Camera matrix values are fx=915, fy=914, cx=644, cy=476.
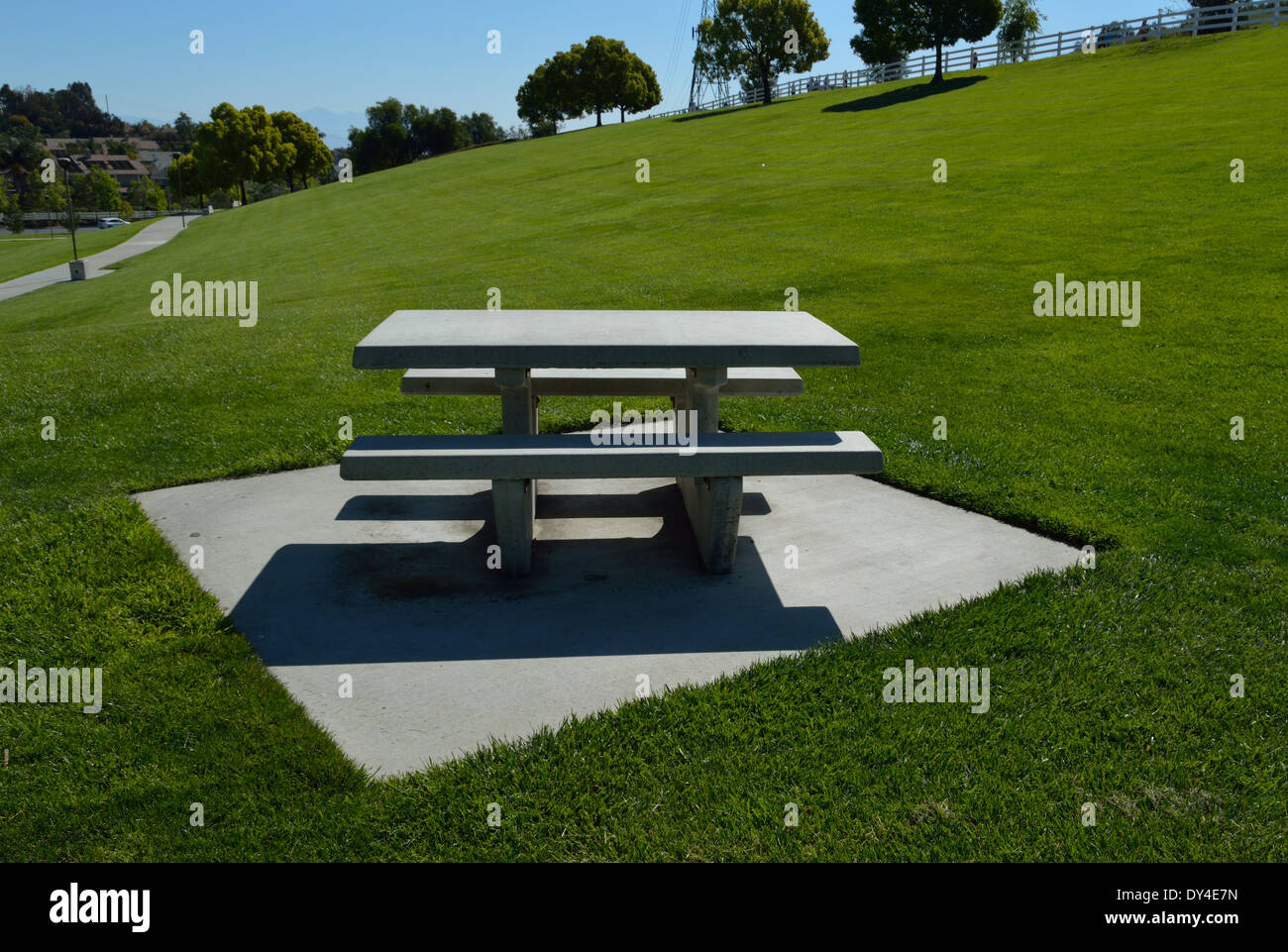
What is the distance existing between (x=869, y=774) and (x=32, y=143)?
531ft

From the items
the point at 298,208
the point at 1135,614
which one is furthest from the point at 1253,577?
the point at 298,208

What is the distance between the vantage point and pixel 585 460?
15.3ft

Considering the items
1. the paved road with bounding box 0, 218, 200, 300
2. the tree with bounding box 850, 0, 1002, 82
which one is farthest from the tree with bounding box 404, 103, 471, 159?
the tree with bounding box 850, 0, 1002, 82

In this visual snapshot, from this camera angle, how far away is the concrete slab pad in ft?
12.6

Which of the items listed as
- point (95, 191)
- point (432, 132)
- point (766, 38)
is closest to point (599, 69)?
point (766, 38)

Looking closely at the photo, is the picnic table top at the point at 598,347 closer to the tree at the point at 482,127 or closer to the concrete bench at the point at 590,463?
the concrete bench at the point at 590,463

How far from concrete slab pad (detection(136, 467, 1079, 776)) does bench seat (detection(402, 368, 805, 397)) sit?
69 centimetres

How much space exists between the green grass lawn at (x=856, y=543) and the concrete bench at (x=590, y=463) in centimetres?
104

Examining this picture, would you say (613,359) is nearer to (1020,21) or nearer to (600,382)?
(600,382)

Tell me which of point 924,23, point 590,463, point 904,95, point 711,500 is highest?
point 924,23

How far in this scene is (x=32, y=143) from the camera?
13025 cm

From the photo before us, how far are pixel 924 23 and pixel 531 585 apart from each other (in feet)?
147

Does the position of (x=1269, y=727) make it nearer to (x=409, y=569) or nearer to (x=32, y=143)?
(x=409, y=569)

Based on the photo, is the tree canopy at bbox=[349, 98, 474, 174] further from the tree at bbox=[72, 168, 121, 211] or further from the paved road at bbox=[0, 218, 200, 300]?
the paved road at bbox=[0, 218, 200, 300]
